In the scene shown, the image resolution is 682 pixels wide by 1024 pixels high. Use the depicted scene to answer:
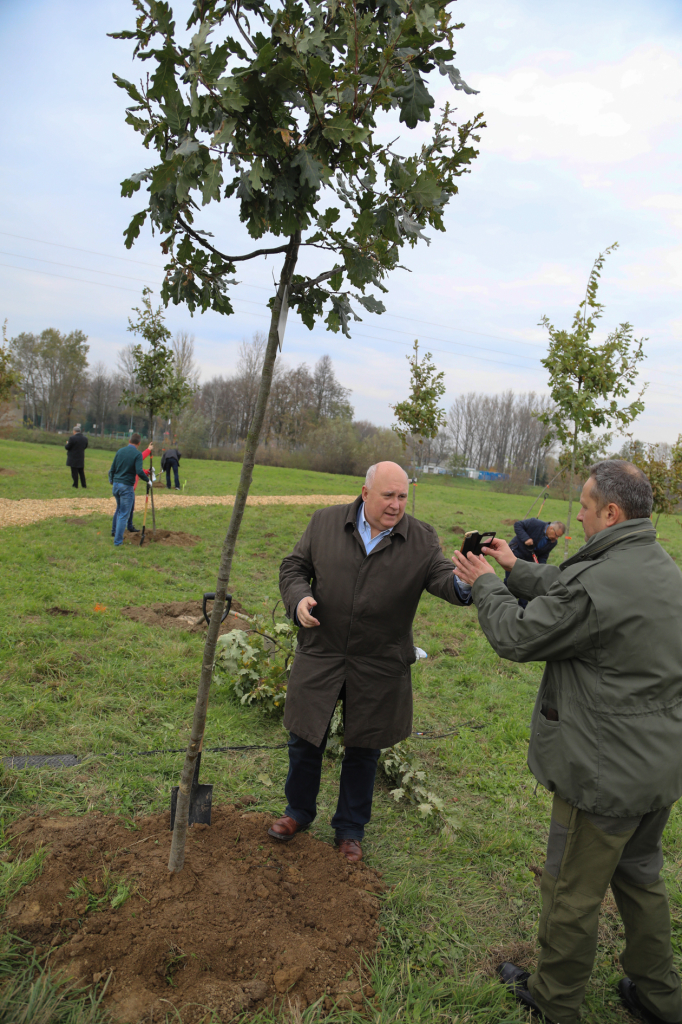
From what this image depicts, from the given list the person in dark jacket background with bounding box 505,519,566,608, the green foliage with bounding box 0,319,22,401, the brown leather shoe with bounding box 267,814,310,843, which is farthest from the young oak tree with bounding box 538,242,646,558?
the green foliage with bounding box 0,319,22,401

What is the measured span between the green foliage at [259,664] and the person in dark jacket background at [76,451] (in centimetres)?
1258

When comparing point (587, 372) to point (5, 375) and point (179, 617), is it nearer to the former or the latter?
point (179, 617)

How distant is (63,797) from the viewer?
3248 millimetres

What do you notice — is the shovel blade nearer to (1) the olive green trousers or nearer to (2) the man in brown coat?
(2) the man in brown coat

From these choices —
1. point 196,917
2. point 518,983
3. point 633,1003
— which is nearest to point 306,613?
point 196,917

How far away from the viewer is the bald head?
297cm

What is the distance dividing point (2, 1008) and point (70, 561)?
7.30 meters

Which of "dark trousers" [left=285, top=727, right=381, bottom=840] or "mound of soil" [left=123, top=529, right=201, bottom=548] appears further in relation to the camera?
"mound of soil" [left=123, top=529, right=201, bottom=548]

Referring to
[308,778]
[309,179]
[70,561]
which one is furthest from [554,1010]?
[70,561]

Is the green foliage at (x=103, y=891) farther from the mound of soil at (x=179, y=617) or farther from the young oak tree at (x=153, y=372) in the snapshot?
the young oak tree at (x=153, y=372)

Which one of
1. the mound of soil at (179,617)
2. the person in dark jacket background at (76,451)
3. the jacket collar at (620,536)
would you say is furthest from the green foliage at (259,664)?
the person in dark jacket background at (76,451)

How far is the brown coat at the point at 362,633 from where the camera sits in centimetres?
296

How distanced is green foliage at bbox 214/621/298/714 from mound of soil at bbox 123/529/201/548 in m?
5.63

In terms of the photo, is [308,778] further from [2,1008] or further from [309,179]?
[309,179]
